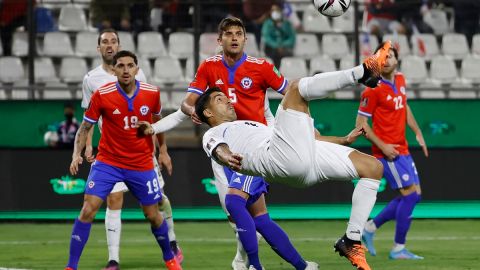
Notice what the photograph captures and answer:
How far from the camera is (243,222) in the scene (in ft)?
31.7

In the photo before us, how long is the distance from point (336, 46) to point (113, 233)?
24.1 ft

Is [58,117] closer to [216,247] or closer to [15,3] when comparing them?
[15,3]

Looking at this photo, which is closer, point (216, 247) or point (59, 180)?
point (216, 247)

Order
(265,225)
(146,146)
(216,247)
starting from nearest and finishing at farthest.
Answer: (265,225) < (146,146) < (216,247)

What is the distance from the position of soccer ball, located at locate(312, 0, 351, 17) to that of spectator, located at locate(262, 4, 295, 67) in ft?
24.6

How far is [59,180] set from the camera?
637 inches

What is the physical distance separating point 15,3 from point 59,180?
2.66 m

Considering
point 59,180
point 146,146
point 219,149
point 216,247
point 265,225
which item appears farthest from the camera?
point 59,180

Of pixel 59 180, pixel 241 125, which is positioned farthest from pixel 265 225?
pixel 59 180

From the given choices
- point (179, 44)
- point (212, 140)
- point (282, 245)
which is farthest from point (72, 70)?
point (212, 140)

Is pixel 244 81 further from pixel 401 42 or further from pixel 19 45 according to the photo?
pixel 401 42

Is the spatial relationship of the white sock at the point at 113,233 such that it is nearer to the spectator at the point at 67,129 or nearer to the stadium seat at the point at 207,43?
the spectator at the point at 67,129

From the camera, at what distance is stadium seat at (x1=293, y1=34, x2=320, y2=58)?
1730 cm

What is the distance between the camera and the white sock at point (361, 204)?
28.7 feet
